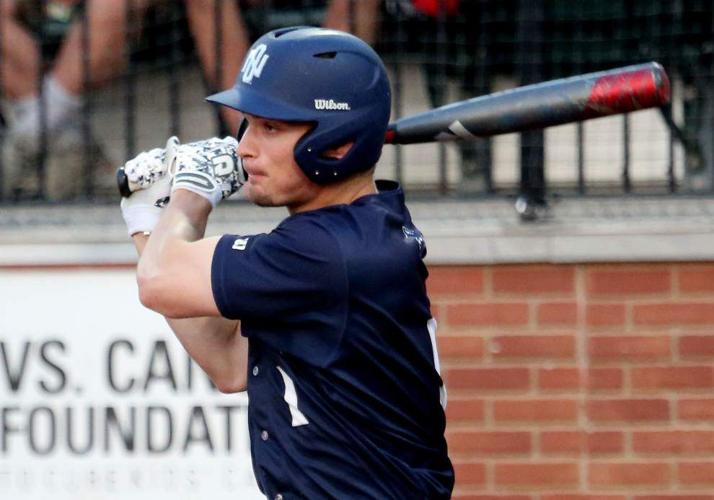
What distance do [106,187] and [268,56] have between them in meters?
2.27

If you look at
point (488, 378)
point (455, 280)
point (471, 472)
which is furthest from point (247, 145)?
point (471, 472)

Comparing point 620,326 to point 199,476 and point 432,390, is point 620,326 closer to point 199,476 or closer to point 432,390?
point 199,476

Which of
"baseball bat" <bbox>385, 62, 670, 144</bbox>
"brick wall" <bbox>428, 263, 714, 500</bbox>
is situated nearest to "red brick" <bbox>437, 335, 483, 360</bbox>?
"brick wall" <bbox>428, 263, 714, 500</bbox>

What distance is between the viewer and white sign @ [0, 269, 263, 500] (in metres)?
4.83

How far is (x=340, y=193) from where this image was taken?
3.12m

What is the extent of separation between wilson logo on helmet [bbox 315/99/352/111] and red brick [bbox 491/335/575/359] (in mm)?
1984

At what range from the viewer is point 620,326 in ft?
15.8

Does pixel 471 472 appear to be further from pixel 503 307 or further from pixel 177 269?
pixel 177 269

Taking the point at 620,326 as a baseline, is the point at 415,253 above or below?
above

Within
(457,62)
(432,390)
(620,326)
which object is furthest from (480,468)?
(432,390)

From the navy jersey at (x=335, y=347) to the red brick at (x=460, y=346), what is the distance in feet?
5.72

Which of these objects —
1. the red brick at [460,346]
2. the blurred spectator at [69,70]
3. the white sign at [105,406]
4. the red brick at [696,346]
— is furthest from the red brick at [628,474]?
the blurred spectator at [69,70]

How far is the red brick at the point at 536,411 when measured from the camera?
15.9 ft

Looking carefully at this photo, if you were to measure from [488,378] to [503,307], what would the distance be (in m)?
0.23
